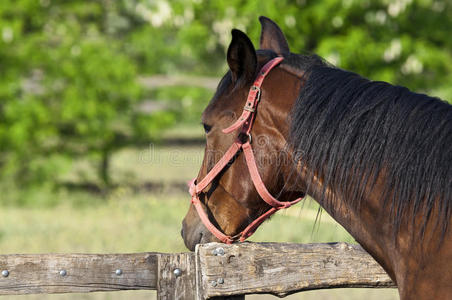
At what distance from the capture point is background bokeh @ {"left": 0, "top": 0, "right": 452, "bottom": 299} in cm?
963

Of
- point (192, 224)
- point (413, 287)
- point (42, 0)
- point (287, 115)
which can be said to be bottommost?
point (413, 287)

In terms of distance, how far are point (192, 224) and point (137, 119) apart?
9.36 m

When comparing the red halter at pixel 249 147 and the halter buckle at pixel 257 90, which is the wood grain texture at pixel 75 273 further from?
the halter buckle at pixel 257 90

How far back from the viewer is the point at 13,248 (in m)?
7.24

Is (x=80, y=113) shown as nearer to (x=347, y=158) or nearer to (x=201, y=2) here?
(x=201, y=2)

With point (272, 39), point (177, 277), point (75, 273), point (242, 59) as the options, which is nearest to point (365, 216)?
point (242, 59)

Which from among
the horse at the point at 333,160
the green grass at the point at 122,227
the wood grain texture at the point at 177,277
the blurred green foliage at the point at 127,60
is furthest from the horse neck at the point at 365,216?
the blurred green foliage at the point at 127,60

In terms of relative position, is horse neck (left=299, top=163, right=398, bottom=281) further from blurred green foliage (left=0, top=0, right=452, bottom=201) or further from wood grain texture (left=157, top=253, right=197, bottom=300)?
blurred green foliage (left=0, top=0, right=452, bottom=201)

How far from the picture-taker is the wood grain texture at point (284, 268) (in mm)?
2588

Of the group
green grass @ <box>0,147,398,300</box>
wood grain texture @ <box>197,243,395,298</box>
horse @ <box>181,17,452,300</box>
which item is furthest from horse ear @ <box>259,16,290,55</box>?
green grass @ <box>0,147,398,300</box>

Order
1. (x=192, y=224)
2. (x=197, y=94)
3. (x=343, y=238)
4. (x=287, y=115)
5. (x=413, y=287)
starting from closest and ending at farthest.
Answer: (x=413, y=287)
(x=287, y=115)
(x=192, y=224)
(x=343, y=238)
(x=197, y=94)

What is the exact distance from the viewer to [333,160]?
2.20m

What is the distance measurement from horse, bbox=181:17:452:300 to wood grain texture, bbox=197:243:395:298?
4.0 inches

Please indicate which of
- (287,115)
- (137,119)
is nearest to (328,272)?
(287,115)
